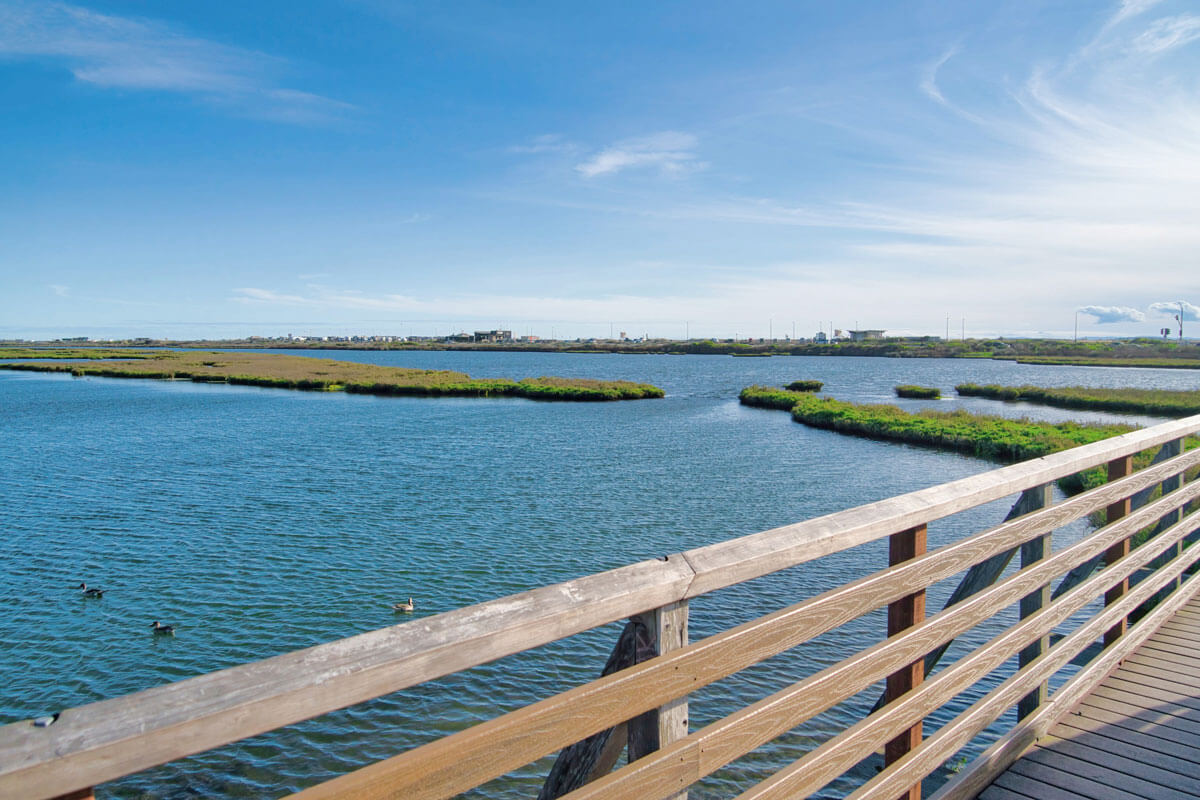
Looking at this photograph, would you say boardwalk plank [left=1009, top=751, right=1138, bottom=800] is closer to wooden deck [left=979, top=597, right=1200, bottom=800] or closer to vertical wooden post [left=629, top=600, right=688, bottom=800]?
wooden deck [left=979, top=597, right=1200, bottom=800]

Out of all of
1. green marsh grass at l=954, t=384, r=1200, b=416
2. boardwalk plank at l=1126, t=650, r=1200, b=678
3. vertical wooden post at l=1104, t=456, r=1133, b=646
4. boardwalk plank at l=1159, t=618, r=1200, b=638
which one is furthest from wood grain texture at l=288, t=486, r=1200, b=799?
green marsh grass at l=954, t=384, r=1200, b=416

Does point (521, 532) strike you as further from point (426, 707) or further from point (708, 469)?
point (708, 469)

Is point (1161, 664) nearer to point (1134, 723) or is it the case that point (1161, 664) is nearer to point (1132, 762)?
point (1134, 723)

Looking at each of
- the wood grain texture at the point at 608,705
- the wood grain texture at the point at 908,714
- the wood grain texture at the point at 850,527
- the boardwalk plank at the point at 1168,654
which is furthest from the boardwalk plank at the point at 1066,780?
the boardwalk plank at the point at 1168,654

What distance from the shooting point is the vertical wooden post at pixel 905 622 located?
3.03 meters

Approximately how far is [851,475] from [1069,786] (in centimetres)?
2298

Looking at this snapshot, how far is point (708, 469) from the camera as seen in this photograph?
26.8 metres

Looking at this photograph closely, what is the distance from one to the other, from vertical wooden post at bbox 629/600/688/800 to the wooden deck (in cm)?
251

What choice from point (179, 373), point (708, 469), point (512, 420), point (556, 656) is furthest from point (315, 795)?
point (179, 373)

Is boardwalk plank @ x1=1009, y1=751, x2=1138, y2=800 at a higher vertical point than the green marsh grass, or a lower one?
higher

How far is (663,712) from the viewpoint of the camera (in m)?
2.15

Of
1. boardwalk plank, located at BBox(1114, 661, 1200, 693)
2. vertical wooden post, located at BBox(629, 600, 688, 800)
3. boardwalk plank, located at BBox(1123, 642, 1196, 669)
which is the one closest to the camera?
vertical wooden post, located at BBox(629, 600, 688, 800)

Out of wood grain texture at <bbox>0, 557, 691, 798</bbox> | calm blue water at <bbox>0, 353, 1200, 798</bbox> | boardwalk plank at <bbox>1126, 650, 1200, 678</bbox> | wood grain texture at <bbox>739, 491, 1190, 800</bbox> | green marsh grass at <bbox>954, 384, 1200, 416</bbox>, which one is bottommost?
calm blue water at <bbox>0, 353, 1200, 798</bbox>

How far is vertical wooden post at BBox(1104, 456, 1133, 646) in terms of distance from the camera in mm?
4922
